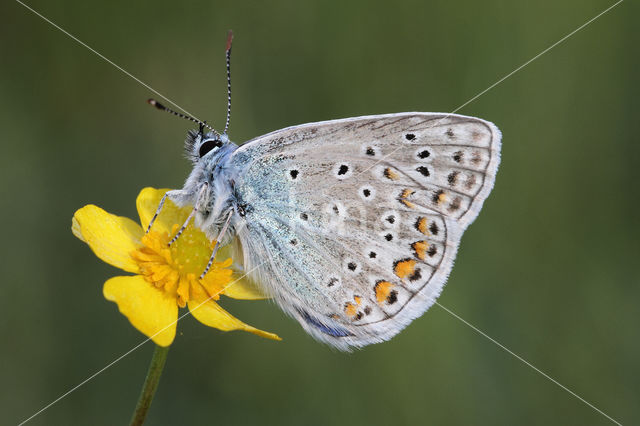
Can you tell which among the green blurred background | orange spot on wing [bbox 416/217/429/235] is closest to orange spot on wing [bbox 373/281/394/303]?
orange spot on wing [bbox 416/217/429/235]

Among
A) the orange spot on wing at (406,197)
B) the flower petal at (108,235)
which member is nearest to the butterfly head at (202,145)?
the flower petal at (108,235)

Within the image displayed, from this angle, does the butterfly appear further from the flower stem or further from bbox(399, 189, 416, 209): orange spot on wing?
the flower stem

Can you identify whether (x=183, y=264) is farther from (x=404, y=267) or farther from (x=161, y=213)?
(x=404, y=267)

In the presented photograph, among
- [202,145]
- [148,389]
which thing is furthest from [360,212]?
[148,389]

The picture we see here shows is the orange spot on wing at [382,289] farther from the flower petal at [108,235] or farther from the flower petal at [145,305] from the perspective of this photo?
the flower petal at [108,235]

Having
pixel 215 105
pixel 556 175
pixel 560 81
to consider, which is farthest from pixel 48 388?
pixel 560 81

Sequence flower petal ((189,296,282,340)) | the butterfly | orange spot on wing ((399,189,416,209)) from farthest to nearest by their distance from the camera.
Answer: orange spot on wing ((399,189,416,209)), the butterfly, flower petal ((189,296,282,340))

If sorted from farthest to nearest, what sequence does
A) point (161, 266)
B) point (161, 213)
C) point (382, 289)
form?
1. point (161, 213)
2. point (382, 289)
3. point (161, 266)
